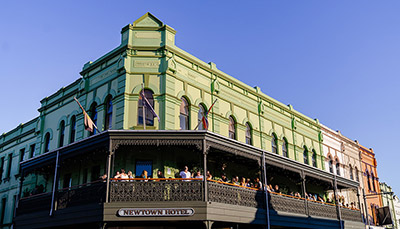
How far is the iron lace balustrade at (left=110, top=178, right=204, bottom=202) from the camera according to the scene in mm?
14555

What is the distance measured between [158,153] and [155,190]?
278cm

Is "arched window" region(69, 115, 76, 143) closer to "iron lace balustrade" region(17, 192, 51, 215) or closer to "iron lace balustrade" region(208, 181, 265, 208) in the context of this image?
"iron lace balustrade" region(17, 192, 51, 215)

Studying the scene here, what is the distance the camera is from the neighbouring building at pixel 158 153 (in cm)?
1477

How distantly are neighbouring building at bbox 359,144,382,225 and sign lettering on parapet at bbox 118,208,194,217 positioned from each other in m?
23.6

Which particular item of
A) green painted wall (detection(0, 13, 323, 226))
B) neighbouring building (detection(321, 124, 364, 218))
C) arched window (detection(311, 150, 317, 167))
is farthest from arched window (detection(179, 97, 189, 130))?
neighbouring building (detection(321, 124, 364, 218))

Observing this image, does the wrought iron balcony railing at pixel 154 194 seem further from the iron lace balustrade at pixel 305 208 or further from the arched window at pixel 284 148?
the arched window at pixel 284 148

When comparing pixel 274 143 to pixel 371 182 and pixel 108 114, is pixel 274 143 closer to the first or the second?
pixel 108 114

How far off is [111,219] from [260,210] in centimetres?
643

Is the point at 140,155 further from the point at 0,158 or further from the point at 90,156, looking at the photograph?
the point at 0,158

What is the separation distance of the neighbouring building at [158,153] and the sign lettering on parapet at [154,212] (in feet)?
0.12

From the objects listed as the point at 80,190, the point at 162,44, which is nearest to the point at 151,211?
the point at 80,190

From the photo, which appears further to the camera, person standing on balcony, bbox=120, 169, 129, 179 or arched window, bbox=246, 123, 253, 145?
arched window, bbox=246, 123, 253, 145

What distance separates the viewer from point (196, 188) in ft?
48.7

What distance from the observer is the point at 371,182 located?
35.2 metres
